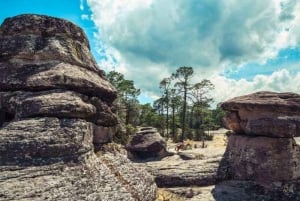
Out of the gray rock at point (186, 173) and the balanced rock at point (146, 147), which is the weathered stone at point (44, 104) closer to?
the gray rock at point (186, 173)

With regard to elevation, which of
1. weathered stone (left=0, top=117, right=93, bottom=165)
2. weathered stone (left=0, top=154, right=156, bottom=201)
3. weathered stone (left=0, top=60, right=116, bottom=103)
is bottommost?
weathered stone (left=0, top=154, right=156, bottom=201)

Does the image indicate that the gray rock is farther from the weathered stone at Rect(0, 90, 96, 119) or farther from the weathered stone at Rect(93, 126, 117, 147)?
the weathered stone at Rect(0, 90, 96, 119)

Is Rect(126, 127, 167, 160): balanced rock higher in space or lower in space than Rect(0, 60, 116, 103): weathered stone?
lower

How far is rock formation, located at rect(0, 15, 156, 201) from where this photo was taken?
31.1ft

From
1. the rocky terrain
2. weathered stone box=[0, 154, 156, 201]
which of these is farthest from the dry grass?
weathered stone box=[0, 154, 156, 201]

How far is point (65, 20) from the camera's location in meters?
13.2

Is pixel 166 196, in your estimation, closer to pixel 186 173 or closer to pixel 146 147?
pixel 186 173

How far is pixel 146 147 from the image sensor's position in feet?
107

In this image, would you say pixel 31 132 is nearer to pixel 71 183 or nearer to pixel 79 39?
pixel 71 183

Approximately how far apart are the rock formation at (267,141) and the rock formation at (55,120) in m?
7.86

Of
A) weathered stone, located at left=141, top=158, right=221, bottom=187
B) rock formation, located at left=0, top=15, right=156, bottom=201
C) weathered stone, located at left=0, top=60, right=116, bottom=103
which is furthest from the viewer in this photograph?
weathered stone, located at left=141, top=158, right=221, bottom=187

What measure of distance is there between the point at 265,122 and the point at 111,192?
38.6 ft

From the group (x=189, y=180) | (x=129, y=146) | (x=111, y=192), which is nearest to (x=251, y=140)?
(x=189, y=180)

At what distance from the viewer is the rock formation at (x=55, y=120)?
947 cm
